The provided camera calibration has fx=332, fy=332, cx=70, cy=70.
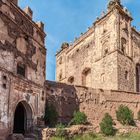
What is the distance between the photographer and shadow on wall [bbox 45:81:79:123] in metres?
23.5

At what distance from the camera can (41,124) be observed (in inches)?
824

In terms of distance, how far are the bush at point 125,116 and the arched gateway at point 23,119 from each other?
274 inches

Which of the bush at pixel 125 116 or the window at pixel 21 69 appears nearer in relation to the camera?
the window at pixel 21 69

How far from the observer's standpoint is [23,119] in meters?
20.8

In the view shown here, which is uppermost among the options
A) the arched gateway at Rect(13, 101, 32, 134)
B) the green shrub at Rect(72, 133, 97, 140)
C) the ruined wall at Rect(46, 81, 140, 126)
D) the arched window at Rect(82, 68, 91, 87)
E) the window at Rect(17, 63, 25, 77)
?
the arched window at Rect(82, 68, 91, 87)

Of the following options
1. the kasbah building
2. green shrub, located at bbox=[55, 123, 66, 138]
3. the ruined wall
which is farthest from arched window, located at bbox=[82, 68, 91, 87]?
green shrub, located at bbox=[55, 123, 66, 138]

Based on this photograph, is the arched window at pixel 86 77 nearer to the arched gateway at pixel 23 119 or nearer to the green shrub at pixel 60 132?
the arched gateway at pixel 23 119

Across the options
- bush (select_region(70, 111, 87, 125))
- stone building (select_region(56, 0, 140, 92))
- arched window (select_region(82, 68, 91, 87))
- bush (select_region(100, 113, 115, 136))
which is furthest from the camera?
arched window (select_region(82, 68, 91, 87))

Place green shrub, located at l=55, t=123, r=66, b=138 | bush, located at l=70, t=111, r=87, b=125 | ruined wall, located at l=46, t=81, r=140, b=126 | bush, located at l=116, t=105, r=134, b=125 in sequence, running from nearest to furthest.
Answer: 1. green shrub, located at l=55, t=123, r=66, b=138
2. bush, located at l=70, t=111, r=87, b=125
3. bush, located at l=116, t=105, r=134, b=125
4. ruined wall, located at l=46, t=81, r=140, b=126

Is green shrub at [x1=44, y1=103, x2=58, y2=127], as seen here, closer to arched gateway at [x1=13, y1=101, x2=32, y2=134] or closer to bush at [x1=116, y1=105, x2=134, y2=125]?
arched gateway at [x1=13, y1=101, x2=32, y2=134]

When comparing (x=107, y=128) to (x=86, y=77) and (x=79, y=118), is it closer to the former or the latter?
(x=79, y=118)

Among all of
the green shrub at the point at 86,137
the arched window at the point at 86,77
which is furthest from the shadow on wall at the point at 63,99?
the arched window at the point at 86,77

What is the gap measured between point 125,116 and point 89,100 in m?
3.00

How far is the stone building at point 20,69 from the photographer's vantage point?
60.5 feet
